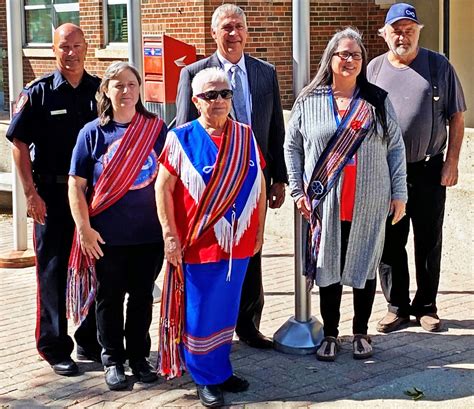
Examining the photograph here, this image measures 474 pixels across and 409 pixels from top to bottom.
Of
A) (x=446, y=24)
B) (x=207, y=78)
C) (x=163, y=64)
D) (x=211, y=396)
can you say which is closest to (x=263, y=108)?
(x=207, y=78)

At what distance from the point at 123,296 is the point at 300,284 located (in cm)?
121

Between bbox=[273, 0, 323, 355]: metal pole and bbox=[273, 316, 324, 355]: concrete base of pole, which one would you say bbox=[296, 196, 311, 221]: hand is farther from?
bbox=[273, 316, 324, 355]: concrete base of pole

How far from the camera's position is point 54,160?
556cm

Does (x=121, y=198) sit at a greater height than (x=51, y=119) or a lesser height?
lesser

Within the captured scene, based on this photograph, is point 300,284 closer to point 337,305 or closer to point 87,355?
point 337,305

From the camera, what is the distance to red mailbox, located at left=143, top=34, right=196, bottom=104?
31.7ft

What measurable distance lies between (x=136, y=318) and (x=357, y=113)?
1.73 meters

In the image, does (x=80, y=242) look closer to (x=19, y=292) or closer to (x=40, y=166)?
(x=40, y=166)

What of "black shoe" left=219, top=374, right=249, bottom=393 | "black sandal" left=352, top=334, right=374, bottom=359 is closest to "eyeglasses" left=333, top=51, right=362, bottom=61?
"black sandal" left=352, top=334, right=374, bottom=359

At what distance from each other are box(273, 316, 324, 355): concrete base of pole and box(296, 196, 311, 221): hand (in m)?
0.78

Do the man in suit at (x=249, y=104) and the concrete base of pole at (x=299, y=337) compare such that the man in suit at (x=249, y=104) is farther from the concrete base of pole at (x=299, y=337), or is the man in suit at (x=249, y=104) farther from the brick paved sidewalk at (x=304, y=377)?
the brick paved sidewalk at (x=304, y=377)

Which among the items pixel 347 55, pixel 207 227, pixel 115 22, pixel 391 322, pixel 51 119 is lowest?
pixel 391 322

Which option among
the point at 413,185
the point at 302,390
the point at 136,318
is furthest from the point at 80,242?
the point at 413,185

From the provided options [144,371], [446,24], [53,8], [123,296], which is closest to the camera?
[123,296]
